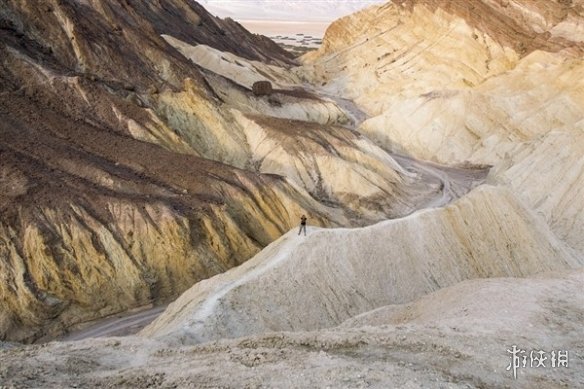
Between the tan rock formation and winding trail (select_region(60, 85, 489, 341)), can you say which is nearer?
the tan rock formation

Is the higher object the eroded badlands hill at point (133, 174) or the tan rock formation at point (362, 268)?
the eroded badlands hill at point (133, 174)

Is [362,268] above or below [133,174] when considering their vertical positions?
below

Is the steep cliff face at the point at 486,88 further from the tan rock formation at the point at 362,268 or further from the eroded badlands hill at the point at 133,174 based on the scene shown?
the tan rock formation at the point at 362,268

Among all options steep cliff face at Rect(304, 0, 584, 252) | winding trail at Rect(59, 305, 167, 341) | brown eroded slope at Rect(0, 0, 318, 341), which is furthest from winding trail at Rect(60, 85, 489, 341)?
steep cliff face at Rect(304, 0, 584, 252)

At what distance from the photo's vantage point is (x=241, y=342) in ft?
41.9

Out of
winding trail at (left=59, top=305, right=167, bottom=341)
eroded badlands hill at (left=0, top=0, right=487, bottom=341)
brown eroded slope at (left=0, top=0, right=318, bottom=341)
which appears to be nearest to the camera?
winding trail at (left=59, top=305, right=167, bottom=341)

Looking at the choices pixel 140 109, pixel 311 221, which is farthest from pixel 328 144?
pixel 140 109

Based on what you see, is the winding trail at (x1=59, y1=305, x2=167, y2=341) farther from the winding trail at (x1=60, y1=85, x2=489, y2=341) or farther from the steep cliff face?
the steep cliff face

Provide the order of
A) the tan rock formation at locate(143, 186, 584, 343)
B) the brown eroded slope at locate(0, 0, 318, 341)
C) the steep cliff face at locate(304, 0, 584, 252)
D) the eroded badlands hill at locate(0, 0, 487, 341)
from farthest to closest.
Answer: the steep cliff face at locate(304, 0, 584, 252), the eroded badlands hill at locate(0, 0, 487, 341), the brown eroded slope at locate(0, 0, 318, 341), the tan rock formation at locate(143, 186, 584, 343)

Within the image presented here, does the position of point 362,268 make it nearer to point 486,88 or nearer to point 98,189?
point 98,189

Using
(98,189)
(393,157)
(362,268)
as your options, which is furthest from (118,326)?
(393,157)

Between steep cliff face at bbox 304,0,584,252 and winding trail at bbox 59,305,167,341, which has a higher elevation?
steep cliff face at bbox 304,0,584,252

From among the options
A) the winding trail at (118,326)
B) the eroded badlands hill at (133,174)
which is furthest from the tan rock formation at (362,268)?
the eroded badlands hill at (133,174)

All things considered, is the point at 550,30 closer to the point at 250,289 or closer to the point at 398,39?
the point at 398,39
